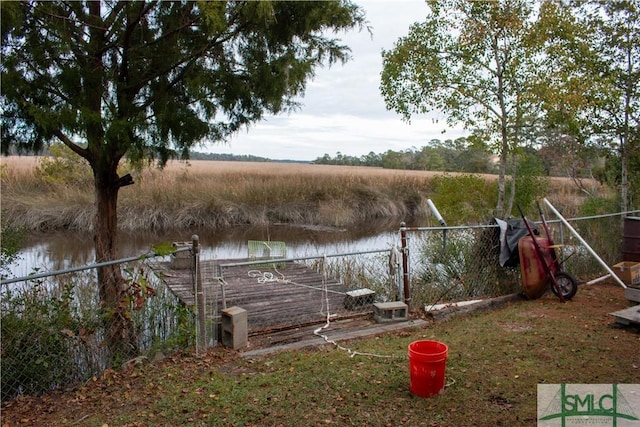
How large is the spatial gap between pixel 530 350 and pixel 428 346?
1379 mm

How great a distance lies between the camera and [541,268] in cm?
620

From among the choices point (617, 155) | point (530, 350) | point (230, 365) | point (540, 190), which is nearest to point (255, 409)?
point (230, 365)

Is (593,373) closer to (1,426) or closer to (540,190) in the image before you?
(1,426)

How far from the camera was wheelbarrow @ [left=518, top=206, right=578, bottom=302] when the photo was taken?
6.12 m

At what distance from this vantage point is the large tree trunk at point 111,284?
14.1 ft

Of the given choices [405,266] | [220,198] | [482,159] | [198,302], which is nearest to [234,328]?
[198,302]

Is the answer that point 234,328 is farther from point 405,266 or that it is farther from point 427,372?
point 405,266

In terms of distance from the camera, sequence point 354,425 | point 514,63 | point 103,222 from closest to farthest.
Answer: point 354,425, point 103,222, point 514,63

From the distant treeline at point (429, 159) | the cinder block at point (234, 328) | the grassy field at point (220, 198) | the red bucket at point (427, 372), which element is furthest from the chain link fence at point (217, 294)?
the distant treeline at point (429, 159)

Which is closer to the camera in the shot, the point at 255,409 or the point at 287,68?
the point at 255,409

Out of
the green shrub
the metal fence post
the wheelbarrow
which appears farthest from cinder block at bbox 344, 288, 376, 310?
the green shrub

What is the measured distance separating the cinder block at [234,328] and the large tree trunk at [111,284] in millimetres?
895

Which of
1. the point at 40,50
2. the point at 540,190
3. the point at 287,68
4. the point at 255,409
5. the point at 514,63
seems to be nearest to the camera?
the point at 255,409

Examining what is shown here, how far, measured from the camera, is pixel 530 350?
4387 millimetres
